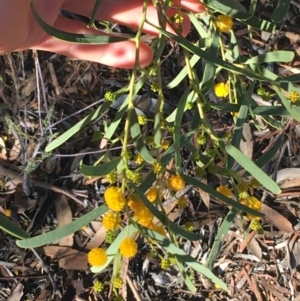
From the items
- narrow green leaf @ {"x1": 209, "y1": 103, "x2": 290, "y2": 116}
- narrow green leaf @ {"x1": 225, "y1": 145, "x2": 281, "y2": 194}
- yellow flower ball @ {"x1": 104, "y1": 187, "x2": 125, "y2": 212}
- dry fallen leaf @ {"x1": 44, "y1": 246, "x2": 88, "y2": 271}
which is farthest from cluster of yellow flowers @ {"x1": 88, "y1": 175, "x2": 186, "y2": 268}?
dry fallen leaf @ {"x1": 44, "y1": 246, "x2": 88, "y2": 271}

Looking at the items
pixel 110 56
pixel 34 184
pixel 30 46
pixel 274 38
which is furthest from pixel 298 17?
pixel 34 184

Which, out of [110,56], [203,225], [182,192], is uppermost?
[110,56]

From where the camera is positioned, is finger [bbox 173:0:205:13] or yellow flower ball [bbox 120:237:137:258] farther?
finger [bbox 173:0:205:13]

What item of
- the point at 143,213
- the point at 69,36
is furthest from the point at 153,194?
the point at 69,36

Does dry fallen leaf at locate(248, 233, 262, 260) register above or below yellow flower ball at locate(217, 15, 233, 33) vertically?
below

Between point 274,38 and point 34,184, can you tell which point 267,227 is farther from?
point 34,184

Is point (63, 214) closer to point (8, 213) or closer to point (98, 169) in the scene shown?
point (8, 213)

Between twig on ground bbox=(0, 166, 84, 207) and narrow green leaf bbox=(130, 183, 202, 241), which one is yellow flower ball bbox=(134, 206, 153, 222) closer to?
narrow green leaf bbox=(130, 183, 202, 241)
